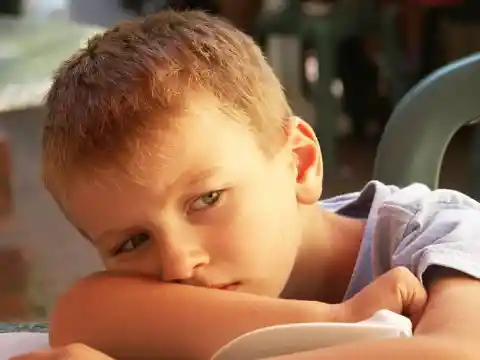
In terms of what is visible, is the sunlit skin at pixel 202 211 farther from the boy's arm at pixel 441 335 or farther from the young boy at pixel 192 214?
the boy's arm at pixel 441 335

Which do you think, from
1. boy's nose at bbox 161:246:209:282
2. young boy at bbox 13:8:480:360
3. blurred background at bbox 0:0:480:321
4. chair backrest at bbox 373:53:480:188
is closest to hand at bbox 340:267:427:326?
young boy at bbox 13:8:480:360

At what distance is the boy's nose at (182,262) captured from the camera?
1.97 ft

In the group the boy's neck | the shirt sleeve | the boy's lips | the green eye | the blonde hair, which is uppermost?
the blonde hair

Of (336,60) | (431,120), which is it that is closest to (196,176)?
(431,120)

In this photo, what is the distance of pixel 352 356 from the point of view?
0.48m

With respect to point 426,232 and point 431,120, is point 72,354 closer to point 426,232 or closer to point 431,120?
point 426,232

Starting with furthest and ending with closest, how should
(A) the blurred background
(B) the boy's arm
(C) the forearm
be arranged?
1. (A) the blurred background
2. (C) the forearm
3. (B) the boy's arm

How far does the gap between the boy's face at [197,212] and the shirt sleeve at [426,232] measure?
8 cm

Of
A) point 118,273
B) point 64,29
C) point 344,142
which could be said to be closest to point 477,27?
point 344,142

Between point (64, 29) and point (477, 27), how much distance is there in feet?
4.21

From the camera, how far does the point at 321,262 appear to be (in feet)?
2.46

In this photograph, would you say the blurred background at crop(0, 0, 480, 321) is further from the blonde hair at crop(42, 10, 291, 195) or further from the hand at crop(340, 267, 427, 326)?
the hand at crop(340, 267, 427, 326)

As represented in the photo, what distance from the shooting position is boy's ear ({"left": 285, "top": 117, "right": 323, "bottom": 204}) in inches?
28.5

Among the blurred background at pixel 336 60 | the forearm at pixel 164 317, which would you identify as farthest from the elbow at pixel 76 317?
the blurred background at pixel 336 60
